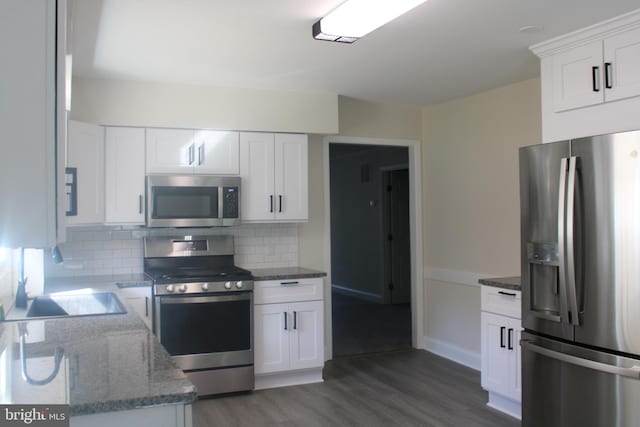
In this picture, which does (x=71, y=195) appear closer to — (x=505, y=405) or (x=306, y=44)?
(x=306, y=44)

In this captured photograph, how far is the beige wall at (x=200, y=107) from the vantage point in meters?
4.16

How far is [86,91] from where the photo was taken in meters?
4.14

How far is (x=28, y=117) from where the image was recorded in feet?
3.35

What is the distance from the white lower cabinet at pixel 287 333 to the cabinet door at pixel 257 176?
0.63 metres

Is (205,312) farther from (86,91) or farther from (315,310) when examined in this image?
(86,91)

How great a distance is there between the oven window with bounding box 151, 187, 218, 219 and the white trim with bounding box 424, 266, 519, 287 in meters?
2.28

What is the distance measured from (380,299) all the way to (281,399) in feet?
14.8

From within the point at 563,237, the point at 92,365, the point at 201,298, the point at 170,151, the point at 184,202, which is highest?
the point at 170,151

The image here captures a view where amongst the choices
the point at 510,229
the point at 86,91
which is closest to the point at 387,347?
the point at 510,229

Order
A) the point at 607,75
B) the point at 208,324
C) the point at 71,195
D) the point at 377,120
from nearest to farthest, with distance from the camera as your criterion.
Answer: the point at 607,75
the point at 71,195
the point at 208,324
the point at 377,120

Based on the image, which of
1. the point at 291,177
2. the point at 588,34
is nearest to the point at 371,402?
the point at 291,177

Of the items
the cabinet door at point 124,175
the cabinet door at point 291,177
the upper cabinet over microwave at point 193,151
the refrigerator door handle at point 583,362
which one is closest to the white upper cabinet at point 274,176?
the cabinet door at point 291,177

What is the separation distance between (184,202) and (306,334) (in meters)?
1.43

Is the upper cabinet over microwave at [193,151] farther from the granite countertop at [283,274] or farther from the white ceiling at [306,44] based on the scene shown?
the granite countertop at [283,274]
